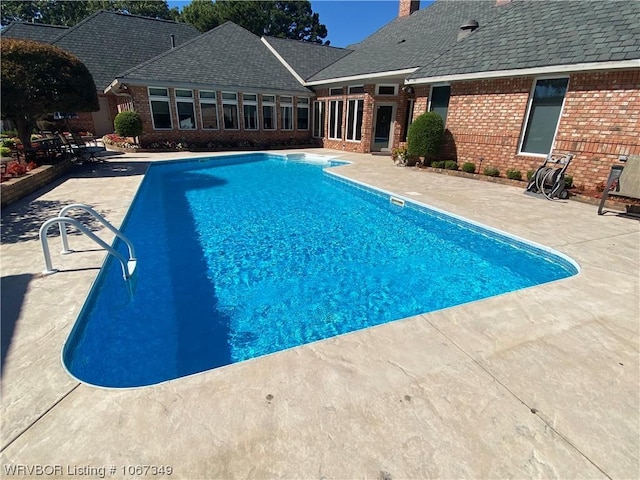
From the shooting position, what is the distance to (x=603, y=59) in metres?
7.73

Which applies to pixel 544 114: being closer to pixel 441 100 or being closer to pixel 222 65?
pixel 441 100

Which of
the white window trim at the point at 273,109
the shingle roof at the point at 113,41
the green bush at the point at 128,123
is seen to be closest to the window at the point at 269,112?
the white window trim at the point at 273,109

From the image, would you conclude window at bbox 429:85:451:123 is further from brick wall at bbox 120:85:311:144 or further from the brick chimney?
the brick chimney

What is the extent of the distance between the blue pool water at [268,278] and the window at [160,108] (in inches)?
387

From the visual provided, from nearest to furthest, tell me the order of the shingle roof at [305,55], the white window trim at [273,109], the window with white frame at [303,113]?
the white window trim at [273,109] → the window with white frame at [303,113] → the shingle roof at [305,55]

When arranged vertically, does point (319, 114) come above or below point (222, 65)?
below

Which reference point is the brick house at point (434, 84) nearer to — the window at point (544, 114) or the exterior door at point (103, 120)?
the window at point (544, 114)

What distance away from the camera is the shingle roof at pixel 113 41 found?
22.0 metres

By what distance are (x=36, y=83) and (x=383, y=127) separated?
13.8 m

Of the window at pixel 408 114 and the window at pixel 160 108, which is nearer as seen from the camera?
the window at pixel 408 114

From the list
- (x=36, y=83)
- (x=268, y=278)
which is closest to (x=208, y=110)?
(x=36, y=83)

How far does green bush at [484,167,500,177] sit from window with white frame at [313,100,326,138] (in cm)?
1182

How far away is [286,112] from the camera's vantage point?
20125 millimetres

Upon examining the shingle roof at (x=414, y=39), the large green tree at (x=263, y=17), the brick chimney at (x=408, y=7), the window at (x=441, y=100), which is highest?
the large green tree at (x=263, y=17)
